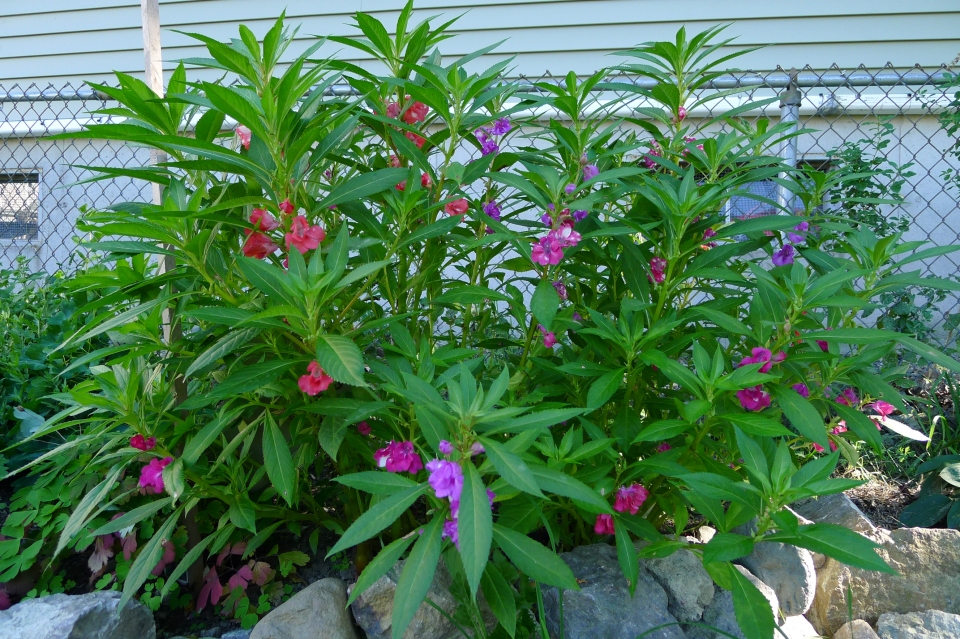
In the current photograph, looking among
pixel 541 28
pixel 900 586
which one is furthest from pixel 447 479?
pixel 541 28

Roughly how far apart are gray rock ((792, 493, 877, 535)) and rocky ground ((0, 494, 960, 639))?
0.03 meters

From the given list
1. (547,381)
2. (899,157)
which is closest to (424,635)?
(547,381)

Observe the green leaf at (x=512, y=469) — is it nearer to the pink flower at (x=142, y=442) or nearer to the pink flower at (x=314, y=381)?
the pink flower at (x=314, y=381)

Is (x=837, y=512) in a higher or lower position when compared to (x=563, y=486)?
lower

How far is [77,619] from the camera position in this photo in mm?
1762

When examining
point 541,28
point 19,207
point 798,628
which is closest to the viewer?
point 798,628

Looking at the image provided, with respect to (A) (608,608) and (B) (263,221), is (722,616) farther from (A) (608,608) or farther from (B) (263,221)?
(B) (263,221)

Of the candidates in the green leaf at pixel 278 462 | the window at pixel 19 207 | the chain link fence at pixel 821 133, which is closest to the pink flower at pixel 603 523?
the green leaf at pixel 278 462

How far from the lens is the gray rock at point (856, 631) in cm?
193

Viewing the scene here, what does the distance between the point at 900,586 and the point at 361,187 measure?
1928mm

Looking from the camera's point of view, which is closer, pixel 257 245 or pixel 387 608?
pixel 257 245

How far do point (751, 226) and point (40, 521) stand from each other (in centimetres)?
210

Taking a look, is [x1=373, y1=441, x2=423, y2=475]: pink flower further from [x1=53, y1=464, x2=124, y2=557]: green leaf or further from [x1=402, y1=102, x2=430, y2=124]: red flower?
[x1=402, y1=102, x2=430, y2=124]: red flower

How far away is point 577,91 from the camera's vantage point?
198cm
